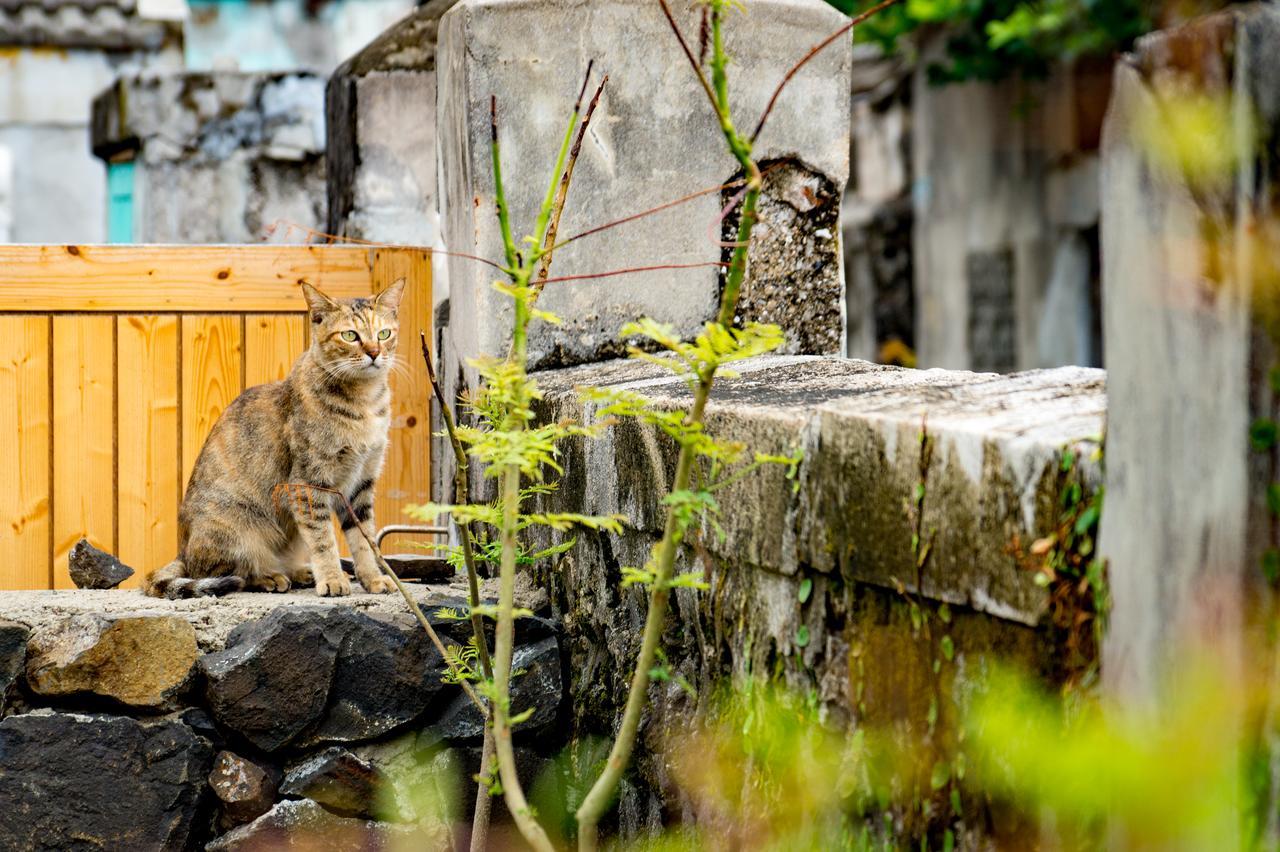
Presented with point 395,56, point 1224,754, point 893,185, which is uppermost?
point 893,185

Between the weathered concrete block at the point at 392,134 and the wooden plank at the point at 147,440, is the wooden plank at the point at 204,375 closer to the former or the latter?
the wooden plank at the point at 147,440

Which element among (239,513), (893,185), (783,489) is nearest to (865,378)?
(783,489)

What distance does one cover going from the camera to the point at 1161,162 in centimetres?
152

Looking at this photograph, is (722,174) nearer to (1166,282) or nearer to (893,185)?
(1166,282)

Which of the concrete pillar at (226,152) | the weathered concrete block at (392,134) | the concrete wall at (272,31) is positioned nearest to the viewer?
the weathered concrete block at (392,134)

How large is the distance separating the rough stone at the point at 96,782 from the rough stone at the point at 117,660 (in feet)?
0.20

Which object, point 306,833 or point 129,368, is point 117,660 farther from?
point 129,368

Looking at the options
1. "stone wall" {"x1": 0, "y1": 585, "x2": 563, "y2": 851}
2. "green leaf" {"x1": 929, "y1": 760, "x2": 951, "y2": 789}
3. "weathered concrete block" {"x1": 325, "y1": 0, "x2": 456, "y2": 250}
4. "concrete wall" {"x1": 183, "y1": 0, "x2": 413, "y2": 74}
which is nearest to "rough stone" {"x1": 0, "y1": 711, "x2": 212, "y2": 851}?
"stone wall" {"x1": 0, "y1": 585, "x2": 563, "y2": 851}

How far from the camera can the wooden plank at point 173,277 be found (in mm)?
4129

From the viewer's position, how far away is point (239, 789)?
3195 millimetres

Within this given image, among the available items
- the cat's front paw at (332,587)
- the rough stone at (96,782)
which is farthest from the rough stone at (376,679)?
the cat's front paw at (332,587)

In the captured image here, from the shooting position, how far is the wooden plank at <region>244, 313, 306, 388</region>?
169 inches

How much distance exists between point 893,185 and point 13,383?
11941 millimetres

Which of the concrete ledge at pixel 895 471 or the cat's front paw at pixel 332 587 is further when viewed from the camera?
the cat's front paw at pixel 332 587
